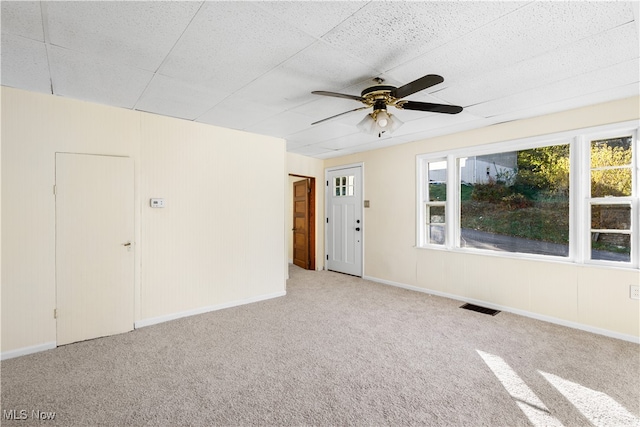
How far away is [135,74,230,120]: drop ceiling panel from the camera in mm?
2707

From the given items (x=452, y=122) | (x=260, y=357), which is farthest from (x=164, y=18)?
(x=452, y=122)

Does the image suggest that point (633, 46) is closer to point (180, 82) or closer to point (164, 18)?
point (164, 18)

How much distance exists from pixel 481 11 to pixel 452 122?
2.26 m

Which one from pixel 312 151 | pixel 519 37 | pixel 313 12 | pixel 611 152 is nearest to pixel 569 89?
pixel 611 152

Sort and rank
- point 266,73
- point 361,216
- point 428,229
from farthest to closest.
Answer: point 361,216 < point 428,229 < point 266,73

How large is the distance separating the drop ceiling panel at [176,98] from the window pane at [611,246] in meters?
4.17

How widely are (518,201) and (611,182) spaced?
35.9 inches

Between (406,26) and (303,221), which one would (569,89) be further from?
(303,221)

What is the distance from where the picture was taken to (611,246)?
3219mm

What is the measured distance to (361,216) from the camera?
5719mm

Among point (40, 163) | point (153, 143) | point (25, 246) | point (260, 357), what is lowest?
point (260, 357)

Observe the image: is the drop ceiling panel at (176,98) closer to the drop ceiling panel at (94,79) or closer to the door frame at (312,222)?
the drop ceiling panel at (94,79)

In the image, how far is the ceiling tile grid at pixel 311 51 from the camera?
1.71 meters

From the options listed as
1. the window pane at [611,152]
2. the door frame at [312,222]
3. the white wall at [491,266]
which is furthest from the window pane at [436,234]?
the door frame at [312,222]
